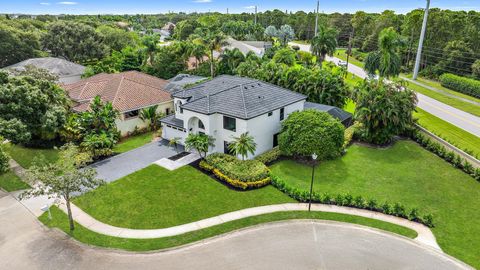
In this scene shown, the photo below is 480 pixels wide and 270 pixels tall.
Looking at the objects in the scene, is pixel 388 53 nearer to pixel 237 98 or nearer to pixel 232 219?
pixel 237 98

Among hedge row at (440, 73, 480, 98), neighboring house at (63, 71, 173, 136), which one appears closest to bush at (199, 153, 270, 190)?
neighboring house at (63, 71, 173, 136)

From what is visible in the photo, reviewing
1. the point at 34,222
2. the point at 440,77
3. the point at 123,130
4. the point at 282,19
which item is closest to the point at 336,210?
the point at 34,222

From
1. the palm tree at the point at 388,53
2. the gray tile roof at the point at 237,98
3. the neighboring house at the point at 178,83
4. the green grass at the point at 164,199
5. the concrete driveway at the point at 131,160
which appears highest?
the palm tree at the point at 388,53

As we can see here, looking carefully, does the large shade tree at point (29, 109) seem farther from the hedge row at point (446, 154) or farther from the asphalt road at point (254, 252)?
the hedge row at point (446, 154)

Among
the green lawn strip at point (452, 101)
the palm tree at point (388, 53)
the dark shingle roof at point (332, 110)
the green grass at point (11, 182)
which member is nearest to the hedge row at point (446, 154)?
the dark shingle roof at point (332, 110)

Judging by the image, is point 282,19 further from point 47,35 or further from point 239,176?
point 239,176

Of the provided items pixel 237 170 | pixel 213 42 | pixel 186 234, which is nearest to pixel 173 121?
pixel 237 170
